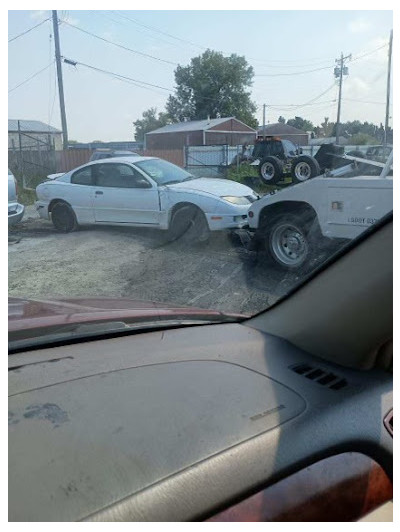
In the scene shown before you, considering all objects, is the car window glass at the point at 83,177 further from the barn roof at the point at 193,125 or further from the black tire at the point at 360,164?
the black tire at the point at 360,164

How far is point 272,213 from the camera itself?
5832mm

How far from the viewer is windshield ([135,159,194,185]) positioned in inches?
310

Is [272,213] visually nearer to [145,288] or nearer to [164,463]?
[145,288]

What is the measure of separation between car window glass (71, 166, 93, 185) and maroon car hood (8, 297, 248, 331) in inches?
237

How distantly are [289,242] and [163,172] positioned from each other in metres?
3.28

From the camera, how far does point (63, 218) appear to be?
835 cm

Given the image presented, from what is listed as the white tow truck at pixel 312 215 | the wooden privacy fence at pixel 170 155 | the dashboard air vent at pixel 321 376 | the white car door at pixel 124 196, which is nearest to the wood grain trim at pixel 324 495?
the dashboard air vent at pixel 321 376

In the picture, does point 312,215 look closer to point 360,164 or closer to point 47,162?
point 360,164

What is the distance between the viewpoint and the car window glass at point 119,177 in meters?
7.94

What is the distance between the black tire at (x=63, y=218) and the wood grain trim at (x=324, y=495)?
7.20 meters

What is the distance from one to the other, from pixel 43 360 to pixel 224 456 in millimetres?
824

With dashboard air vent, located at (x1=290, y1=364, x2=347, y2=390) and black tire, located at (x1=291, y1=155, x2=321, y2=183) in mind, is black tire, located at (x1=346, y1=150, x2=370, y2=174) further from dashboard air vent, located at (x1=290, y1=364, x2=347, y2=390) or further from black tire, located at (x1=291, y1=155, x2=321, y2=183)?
dashboard air vent, located at (x1=290, y1=364, x2=347, y2=390)

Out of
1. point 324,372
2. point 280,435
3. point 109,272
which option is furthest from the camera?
point 109,272

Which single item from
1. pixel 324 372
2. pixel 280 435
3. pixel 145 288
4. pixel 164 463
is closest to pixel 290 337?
pixel 324 372
